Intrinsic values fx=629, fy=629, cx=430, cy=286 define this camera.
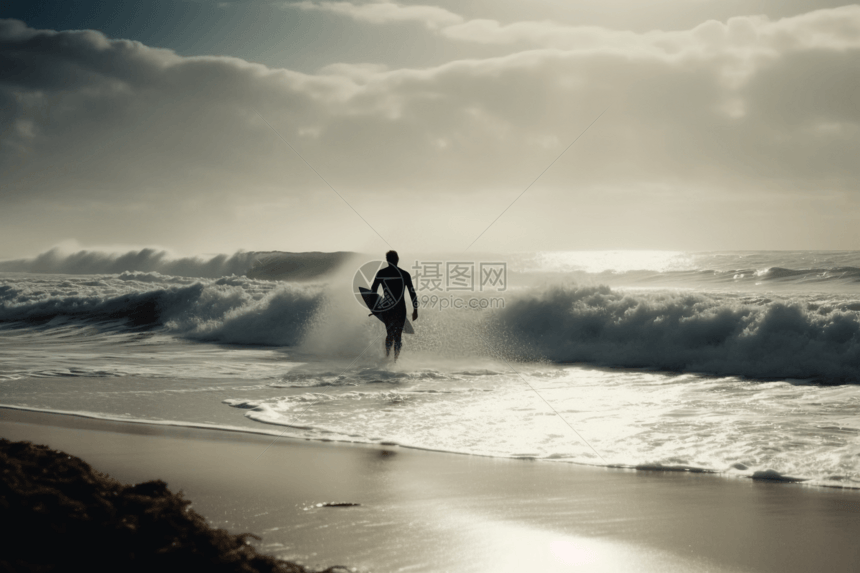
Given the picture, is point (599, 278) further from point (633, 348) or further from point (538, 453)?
point (538, 453)

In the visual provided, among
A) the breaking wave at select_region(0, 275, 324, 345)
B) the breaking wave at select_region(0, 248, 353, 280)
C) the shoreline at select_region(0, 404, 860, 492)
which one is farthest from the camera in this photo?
the breaking wave at select_region(0, 248, 353, 280)

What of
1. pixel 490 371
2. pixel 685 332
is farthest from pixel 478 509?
pixel 685 332

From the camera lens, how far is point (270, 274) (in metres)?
40.6

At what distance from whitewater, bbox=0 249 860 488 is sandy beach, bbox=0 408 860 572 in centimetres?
56

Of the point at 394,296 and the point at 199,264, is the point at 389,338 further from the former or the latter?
the point at 199,264

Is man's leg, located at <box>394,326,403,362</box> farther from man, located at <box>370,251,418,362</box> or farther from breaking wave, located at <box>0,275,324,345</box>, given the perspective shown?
breaking wave, located at <box>0,275,324,345</box>

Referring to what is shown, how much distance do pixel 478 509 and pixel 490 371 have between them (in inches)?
253

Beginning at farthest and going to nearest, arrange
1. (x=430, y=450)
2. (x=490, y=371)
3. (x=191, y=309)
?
(x=191, y=309), (x=490, y=371), (x=430, y=450)

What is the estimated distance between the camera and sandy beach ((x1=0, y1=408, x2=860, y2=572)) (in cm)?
299

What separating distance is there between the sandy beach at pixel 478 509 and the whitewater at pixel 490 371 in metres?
0.56

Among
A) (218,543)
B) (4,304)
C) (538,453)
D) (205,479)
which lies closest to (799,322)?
(538,453)

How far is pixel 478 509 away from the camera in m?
3.70

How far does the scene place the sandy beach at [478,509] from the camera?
2.99 m

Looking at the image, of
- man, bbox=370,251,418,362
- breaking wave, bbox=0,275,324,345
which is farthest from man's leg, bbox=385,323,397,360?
breaking wave, bbox=0,275,324,345
